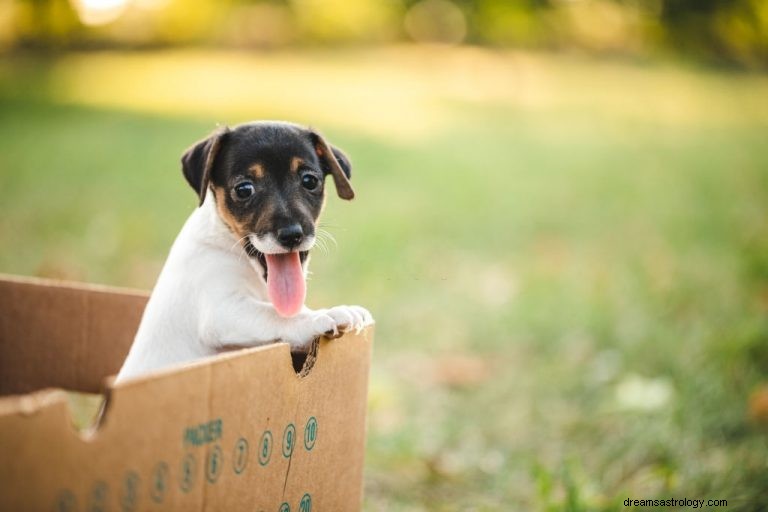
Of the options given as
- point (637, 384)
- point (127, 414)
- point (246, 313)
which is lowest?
point (127, 414)

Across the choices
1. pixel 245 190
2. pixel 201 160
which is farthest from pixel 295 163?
pixel 201 160

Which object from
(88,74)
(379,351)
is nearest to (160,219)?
(379,351)

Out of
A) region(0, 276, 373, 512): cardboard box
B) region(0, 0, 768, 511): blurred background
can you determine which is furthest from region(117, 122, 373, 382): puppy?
region(0, 0, 768, 511): blurred background

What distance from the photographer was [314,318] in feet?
7.24

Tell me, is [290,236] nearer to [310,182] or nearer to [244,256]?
[244,256]

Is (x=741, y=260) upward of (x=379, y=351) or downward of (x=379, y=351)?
upward

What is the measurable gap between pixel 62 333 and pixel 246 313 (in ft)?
2.75

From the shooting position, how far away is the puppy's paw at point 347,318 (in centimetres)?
221

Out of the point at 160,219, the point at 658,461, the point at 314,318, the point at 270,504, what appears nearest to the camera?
the point at 270,504

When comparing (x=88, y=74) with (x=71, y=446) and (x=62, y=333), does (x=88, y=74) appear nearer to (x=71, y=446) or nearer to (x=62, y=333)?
(x=62, y=333)

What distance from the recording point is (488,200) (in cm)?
837

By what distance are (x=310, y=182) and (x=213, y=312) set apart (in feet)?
1.85

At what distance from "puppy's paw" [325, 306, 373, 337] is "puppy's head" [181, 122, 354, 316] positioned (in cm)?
15

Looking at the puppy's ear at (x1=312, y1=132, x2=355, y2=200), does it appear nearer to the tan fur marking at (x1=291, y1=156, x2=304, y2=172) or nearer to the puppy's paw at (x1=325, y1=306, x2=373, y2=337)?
the tan fur marking at (x1=291, y1=156, x2=304, y2=172)
